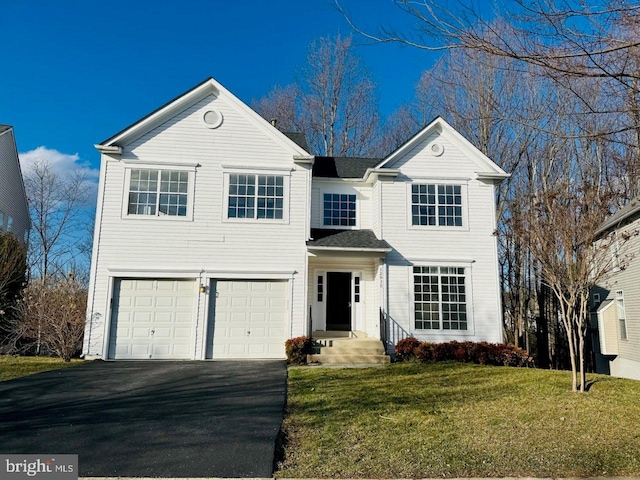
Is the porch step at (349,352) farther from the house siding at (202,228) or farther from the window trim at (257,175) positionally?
the window trim at (257,175)

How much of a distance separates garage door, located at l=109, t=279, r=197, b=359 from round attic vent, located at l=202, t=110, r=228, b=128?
5.23 meters

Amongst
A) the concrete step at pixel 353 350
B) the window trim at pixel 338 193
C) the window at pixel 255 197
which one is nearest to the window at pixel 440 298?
the concrete step at pixel 353 350

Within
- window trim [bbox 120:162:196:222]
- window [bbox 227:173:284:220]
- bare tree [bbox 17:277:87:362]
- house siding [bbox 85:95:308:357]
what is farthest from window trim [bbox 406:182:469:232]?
bare tree [bbox 17:277:87:362]

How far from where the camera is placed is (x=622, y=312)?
57.5ft

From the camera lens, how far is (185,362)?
1188cm

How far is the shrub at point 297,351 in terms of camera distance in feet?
39.1

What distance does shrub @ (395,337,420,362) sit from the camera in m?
12.4

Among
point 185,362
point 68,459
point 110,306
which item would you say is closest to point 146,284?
point 110,306

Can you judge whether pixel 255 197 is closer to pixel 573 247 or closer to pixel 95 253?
pixel 95 253

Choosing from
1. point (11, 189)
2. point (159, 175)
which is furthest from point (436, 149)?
point (11, 189)

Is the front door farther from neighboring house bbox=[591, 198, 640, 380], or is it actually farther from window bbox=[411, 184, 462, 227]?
neighboring house bbox=[591, 198, 640, 380]

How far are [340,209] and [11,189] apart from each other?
19.6m

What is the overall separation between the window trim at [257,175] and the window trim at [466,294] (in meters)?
4.56

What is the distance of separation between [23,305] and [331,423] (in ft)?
38.1
